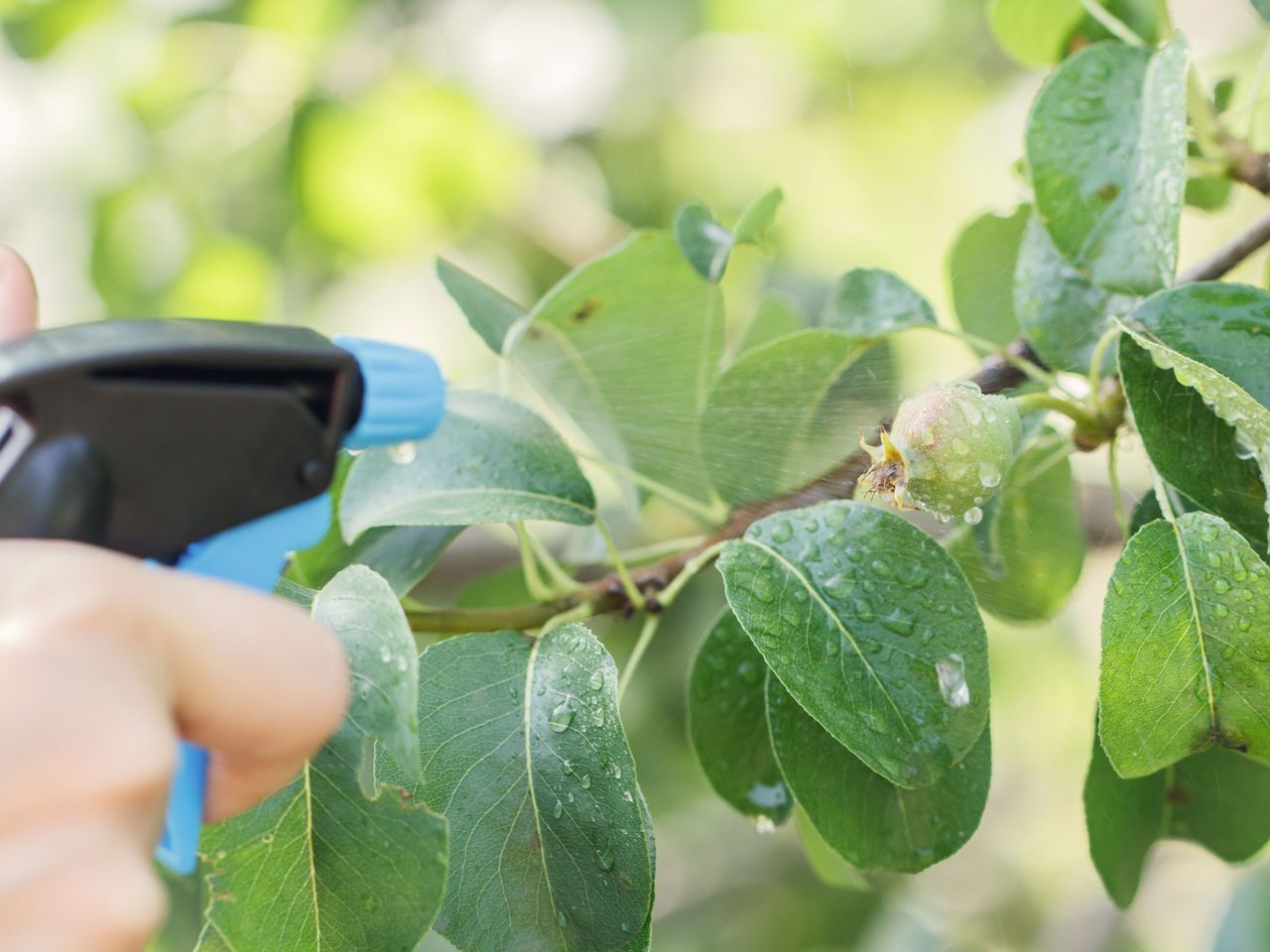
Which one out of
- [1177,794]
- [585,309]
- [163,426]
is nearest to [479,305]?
[585,309]

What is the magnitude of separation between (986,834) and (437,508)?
1549mm

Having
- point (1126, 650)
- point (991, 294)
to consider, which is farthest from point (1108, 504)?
point (1126, 650)

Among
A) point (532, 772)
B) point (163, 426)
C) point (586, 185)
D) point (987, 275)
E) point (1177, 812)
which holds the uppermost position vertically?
point (163, 426)

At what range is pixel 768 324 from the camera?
2.64ft

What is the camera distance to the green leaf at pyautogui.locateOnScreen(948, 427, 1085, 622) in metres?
0.71

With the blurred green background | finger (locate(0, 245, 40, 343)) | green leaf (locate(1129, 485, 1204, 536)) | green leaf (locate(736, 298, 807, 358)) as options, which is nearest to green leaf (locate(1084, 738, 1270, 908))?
green leaf (locate(1129, 485, 1204, 536))

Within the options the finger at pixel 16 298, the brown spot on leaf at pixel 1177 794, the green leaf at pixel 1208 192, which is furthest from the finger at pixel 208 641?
the green leaf at pixel 1208 192

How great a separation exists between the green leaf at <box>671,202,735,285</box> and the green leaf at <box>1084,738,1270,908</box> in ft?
1.11

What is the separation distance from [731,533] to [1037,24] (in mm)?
404

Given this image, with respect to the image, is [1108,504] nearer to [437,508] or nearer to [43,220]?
[437,508]

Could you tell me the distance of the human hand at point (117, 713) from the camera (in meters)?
0.29

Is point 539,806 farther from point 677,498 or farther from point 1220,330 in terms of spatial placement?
point 1220,330

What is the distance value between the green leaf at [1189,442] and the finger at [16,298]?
0.46 meters

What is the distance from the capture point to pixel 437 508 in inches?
22.4
